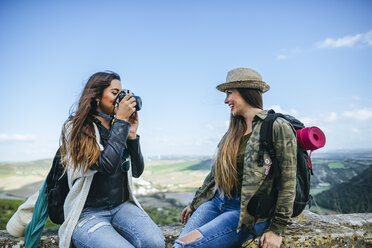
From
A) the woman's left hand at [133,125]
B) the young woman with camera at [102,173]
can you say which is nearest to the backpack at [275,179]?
the young woman with camera at [102,173]

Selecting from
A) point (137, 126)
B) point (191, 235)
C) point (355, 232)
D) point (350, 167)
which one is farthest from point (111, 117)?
point (350, 167)

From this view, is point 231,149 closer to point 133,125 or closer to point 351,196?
point 133,125

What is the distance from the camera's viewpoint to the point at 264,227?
2.20 meters

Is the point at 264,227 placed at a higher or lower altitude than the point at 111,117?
lower

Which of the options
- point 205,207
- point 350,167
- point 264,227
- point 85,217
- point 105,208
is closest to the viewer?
point 264,227

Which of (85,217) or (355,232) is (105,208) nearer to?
(85,217)

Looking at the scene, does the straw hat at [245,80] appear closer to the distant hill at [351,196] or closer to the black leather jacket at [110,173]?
the black leather jacket at [110,173]

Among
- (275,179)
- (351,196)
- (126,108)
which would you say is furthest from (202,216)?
(351,196)

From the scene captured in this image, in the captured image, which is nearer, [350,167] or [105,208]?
[105,208]

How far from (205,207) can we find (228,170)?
534 mm

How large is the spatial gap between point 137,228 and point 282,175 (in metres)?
1.45

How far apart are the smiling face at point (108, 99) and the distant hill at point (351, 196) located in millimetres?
4155

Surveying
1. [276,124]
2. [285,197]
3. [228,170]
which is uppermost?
[276,124]

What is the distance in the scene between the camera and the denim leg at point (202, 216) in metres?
2.45
